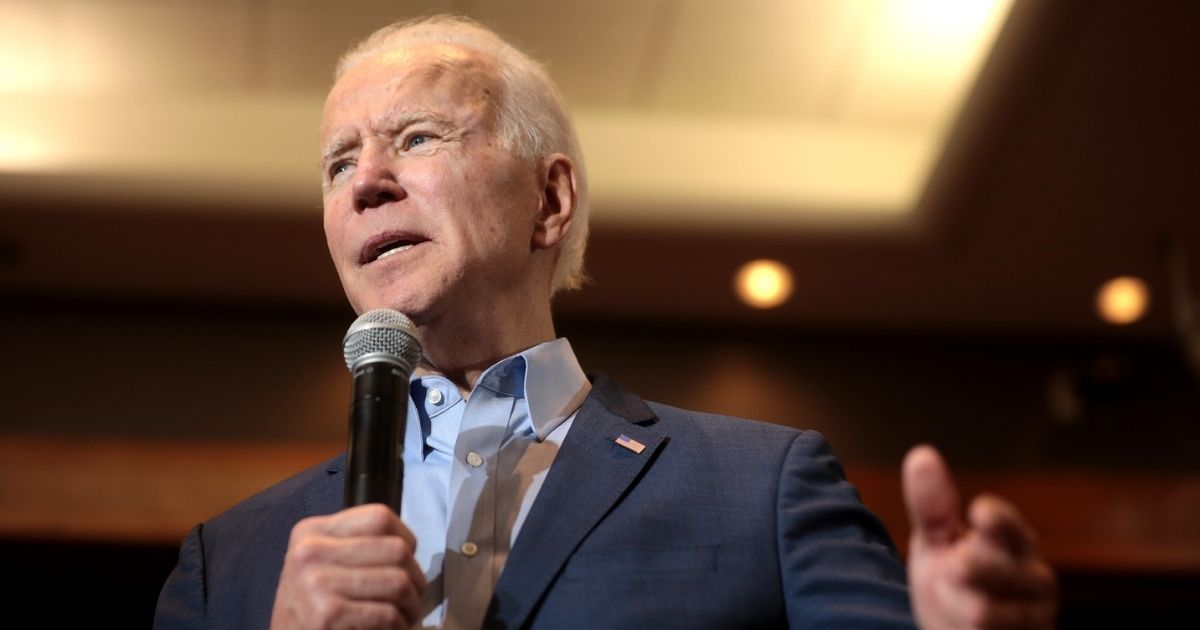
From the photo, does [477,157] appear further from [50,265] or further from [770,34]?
[50,265]

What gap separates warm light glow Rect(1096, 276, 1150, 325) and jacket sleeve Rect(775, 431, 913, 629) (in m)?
3.78

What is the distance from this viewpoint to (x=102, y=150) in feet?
14.1

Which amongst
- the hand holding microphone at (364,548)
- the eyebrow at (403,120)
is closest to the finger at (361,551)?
the hand holding microphone at (364,548)

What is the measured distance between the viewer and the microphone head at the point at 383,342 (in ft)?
4.23

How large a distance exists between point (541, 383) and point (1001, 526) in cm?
73

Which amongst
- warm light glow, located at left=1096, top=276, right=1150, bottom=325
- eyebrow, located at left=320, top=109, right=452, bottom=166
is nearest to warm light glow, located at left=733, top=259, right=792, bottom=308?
warm light glow, located at left=1096, top=276, right=1150, bottom=325

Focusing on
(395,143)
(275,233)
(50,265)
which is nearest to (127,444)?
(50,265)

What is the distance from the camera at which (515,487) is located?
150 centimetres

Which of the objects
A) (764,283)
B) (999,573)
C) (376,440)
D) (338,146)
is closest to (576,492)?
(376,440)

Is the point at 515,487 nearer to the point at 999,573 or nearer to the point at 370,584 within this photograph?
the point at 370,584

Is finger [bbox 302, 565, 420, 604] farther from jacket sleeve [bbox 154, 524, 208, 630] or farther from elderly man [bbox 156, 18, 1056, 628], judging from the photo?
jacket sleeve [bbox 154, 524, 208, 630]

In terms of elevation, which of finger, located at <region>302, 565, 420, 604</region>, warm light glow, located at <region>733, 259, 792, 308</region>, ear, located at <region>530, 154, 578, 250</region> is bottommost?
finger, located at <region>302, 565, 420, 604</region>

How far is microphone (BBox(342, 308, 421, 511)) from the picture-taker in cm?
119

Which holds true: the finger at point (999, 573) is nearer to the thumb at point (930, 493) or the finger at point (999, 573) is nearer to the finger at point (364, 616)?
the thumb at point (930, 493)
